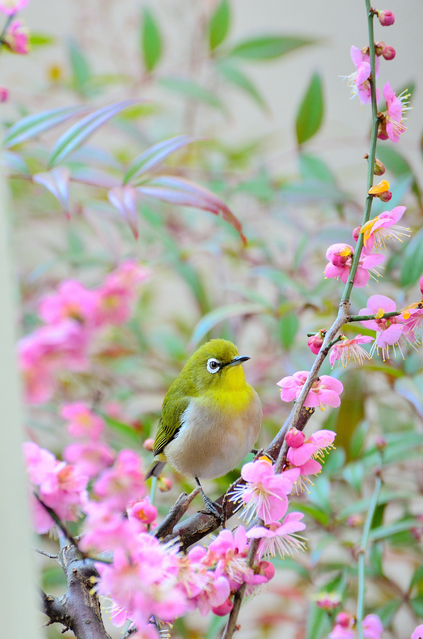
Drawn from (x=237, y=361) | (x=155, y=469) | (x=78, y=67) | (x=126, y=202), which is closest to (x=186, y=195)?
(x=126, y=202)

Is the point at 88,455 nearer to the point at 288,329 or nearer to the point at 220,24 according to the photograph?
the point at 288,329

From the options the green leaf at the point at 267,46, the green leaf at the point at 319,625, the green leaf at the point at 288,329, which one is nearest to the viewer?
the green leaf at the point at 319,625

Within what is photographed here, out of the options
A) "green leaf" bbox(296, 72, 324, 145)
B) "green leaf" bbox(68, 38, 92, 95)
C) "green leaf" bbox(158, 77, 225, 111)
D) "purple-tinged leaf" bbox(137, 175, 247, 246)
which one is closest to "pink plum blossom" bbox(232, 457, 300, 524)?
"purple-tinged leaf" bbox(137, 175, 247, 246)

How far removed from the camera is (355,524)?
2.19 feet

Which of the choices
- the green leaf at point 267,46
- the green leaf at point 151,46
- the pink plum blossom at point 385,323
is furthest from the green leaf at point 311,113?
the pink plum blossom at point 385,323

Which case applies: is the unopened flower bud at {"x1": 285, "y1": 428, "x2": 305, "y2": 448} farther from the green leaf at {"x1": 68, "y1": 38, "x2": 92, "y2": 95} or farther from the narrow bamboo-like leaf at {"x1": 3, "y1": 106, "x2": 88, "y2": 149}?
the green leaf at {"x1": 68, "y1": 38, "x2": 92, "y2": 95}

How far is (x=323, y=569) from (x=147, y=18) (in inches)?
41.8

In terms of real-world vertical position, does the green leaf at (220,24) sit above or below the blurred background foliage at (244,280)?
above

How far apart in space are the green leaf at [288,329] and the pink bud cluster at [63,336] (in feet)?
1.72

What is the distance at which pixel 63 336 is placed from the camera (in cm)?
24

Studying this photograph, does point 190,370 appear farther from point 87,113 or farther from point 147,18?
point 147,18

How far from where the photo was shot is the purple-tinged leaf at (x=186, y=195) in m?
0.47

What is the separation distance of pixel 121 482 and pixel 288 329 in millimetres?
535

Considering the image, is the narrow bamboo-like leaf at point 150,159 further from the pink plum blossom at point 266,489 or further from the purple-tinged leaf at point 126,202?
the pink plum blossom at point 266,489
